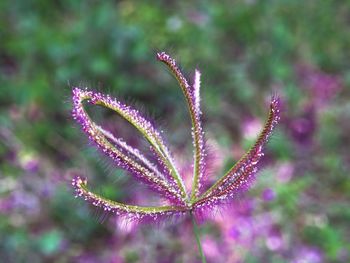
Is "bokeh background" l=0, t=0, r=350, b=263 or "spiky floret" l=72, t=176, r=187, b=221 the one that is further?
"bokeh background" l=0, t=0, r=350, b=263

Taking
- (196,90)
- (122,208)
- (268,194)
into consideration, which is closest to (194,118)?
(196,90)

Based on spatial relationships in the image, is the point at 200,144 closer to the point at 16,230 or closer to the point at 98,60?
the point at 16,230

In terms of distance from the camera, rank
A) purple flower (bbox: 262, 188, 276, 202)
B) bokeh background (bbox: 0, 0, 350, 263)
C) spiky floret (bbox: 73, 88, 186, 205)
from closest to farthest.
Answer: spiky floret (bbox: 73, 88, 186, 205) < purple flower (bbox: 262, 188, 276, 202) < bokeh background (bbox: 0, 0, 350, 263)

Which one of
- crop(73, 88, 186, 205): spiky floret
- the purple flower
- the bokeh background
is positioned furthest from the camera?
the bokeh background

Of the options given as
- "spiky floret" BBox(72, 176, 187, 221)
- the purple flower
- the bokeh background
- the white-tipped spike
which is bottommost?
"spiky floret" BBox(72, 176, 187, 221)

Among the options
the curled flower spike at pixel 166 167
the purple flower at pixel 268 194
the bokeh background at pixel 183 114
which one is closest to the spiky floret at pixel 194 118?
the curled flower spike at pixel 166 167

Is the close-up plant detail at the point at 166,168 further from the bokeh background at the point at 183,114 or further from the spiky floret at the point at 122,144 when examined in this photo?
the bokeh background at the point at 183,114

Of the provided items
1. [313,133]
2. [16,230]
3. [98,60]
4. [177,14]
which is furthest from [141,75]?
[16,230]

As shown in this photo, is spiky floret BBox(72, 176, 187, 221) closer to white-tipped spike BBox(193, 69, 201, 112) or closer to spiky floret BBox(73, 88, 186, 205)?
spiky floret BBox(73, 88, 186, 205)

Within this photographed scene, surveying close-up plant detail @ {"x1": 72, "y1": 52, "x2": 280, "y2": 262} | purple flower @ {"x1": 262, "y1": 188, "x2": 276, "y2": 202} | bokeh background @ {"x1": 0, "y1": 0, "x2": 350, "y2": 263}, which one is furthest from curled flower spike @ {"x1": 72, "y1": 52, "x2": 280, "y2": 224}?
purple flower @ {"x1": 262, "y1": 188, "x2": 276, "y2": 202}
